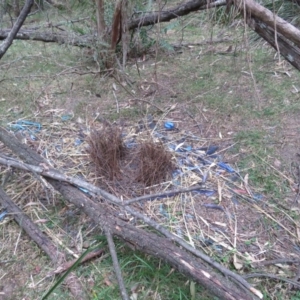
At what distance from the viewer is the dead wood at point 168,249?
4.47ft

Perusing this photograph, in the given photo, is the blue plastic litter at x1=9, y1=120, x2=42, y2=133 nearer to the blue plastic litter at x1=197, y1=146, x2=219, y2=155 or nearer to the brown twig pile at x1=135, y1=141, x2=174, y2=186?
the brown twig pile at x1=135, y1=141, x2=174, y2=186

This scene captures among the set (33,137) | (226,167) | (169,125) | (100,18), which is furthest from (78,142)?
(100,18)

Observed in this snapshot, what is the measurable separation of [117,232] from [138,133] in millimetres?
1025

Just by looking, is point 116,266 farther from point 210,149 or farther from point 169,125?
point 169,125

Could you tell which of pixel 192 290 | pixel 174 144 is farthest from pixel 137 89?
pixel 192 290

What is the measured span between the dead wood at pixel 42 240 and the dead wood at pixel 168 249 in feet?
0.67

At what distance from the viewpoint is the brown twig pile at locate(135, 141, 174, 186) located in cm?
202

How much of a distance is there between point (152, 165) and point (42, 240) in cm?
64

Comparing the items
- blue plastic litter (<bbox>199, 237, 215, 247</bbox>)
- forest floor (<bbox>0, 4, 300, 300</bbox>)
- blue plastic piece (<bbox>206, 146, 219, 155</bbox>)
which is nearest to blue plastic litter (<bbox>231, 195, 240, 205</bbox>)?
forest floor (<bbox>0, 4, 300, 300</bbox>)

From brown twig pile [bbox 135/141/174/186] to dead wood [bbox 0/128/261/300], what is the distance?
26 centimetres

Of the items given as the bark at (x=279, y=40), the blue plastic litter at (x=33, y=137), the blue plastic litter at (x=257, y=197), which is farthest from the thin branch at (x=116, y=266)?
the bark at (x=279, y=40)

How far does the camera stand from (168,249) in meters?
1.50

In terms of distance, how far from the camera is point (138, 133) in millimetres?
2527

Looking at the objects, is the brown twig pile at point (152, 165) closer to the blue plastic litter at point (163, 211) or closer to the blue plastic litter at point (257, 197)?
the blue plastic litter at point (163, 211)
